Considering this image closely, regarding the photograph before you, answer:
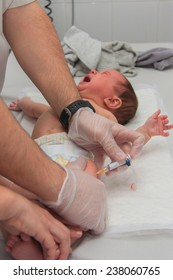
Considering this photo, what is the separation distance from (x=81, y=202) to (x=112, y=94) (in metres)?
0.71

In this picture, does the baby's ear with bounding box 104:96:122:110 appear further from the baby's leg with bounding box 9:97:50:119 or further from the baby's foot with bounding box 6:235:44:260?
the baby's foot with bounding box 6:235:44:260

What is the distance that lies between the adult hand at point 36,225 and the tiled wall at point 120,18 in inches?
71.1

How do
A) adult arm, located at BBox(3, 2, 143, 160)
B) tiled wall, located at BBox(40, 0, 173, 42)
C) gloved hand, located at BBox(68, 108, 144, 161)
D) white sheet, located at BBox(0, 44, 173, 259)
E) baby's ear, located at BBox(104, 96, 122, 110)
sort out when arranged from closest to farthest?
white sheet, located at BBox(0, 44, 173, 259) → gloved hand, located at BBox(68, 108, 144, 161) → adult arm, located at BBox(3, 2, 143, 160) → baby's ear, located at BBox(104, 96, 122, 110) → tiled wall, located at BBox(40, 0, 173, 42)

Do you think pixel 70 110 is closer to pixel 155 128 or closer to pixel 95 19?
pixel 155 128

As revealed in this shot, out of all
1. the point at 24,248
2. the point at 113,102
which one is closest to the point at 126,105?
the point at 113,102

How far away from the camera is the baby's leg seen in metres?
1.69

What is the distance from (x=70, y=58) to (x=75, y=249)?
1225mm

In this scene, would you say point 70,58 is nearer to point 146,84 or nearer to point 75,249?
point 146,84

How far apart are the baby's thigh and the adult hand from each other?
1.66ft

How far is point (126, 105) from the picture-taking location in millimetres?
1652

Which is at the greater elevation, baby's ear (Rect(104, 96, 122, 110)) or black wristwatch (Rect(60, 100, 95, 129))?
black wristwatch (Rect(60, 100, 95, 129))

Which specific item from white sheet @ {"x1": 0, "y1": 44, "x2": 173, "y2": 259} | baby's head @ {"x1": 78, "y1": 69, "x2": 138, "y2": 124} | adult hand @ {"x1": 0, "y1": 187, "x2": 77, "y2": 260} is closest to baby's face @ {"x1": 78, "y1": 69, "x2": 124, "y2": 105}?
baby's head @ {"x1": 78, "y1": 69, "x2": 138, "y2": 124}

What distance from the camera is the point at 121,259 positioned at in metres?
1.07

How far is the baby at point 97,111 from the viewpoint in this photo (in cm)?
101
